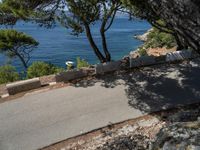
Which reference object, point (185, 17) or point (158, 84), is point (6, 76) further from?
point (185, 17)

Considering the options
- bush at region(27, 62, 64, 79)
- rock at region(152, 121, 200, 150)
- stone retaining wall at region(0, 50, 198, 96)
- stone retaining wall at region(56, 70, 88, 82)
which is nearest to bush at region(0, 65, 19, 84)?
bush at region(27, 62, 64, 79)

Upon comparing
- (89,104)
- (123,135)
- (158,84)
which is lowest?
(123,135)

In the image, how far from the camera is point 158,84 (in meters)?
12.0

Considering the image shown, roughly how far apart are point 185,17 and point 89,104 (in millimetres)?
9183

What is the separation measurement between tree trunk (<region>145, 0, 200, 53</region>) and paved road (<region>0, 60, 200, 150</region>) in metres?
7.43

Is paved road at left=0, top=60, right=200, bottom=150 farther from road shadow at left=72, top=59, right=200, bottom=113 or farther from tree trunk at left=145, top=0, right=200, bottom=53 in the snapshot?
tree trunk at left=145, top=0, right=200, bottom=53

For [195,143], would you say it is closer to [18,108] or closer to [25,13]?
[18,108]

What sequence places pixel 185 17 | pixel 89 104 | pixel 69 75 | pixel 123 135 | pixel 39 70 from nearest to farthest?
pixel 185 17
pixel 123 135
pixel 89 104
pixel 69 75
pixel 39 70

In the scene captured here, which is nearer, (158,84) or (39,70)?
(158,84)

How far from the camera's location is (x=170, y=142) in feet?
7.93

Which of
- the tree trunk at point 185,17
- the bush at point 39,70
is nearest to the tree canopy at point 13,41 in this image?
the bush at point 39,70

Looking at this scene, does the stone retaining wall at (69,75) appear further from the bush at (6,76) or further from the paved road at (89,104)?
the bush at (6,76)

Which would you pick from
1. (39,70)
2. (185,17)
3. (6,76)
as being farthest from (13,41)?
(185,17)

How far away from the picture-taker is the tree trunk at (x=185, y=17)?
5.75ft
